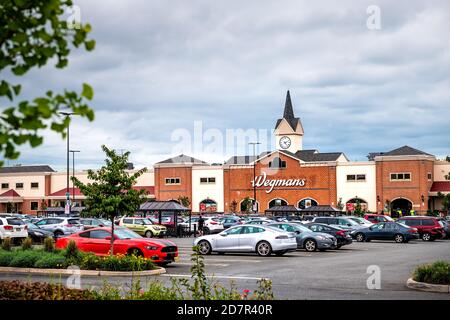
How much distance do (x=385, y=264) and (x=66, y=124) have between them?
19.8m

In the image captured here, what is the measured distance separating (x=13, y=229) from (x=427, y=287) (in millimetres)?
24708

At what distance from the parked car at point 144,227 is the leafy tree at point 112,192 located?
20.7 metres

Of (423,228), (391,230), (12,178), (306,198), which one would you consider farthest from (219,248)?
(12,178)

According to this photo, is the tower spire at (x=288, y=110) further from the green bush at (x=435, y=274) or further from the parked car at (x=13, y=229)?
the green bush at (x=435, y=274)

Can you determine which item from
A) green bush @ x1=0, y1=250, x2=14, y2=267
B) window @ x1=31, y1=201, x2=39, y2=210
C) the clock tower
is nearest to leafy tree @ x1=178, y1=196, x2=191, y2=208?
the clock tower

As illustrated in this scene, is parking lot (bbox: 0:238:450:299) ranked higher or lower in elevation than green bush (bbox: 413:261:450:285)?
lower

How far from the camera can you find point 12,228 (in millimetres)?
33062

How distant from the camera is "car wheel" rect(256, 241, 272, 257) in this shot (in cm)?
2617

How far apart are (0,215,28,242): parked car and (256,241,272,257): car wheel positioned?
14.3 meters

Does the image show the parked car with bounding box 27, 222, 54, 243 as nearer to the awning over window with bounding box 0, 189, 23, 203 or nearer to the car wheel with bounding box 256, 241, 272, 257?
the car wheel with bounding box 256, 241, 272, 257

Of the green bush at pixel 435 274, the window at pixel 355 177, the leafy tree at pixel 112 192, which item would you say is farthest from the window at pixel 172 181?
the green bush at pixel 435 274
